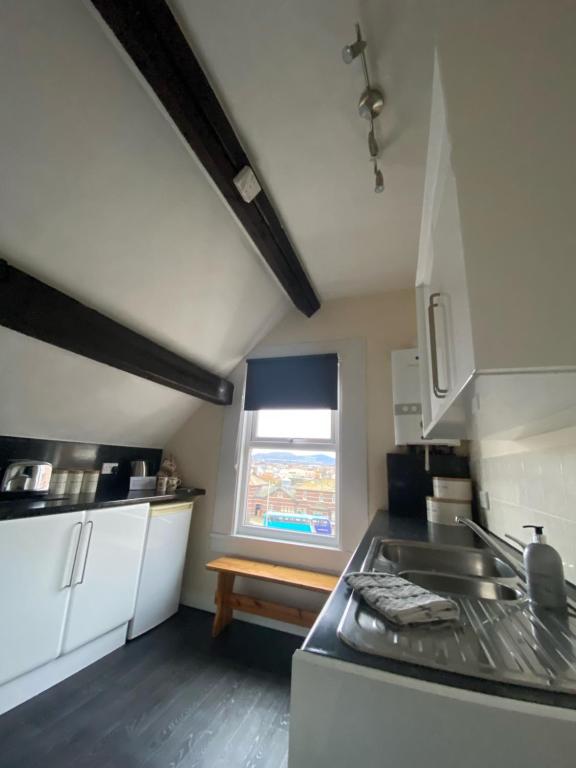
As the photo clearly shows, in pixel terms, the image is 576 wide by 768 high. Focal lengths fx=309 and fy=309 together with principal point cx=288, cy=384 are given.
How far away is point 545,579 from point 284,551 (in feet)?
6.30

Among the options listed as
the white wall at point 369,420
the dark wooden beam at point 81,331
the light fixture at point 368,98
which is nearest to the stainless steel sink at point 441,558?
the white wall at point 369,420

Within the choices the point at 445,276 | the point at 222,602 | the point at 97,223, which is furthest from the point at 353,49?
the point at 222,602

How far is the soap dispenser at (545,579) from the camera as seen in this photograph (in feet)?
2.43

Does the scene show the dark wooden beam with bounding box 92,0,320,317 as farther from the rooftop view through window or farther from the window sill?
the window sill

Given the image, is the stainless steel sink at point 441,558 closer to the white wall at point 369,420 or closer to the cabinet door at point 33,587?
the white wall at point 369,420

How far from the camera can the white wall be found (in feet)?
7.64

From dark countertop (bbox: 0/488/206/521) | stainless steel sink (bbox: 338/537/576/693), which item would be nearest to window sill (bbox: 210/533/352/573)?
dark countertop (bbox: 0/488/206/521)

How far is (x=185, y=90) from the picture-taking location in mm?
1177

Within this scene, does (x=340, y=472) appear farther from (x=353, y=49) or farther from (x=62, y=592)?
(x=353, y=49)

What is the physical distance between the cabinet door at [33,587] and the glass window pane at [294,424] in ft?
4.86

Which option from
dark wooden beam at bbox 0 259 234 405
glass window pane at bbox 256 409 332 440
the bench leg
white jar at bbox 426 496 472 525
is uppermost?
dark wooden beam at bbox 0 259 234 405

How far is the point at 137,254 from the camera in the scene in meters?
1.62

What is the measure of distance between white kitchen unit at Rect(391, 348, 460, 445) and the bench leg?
159 centimetres

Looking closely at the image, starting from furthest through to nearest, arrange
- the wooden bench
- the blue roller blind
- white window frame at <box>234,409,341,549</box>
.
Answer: the blue roller blind → white window frame at <box>234,409,341,549</box> → the wooden bench
